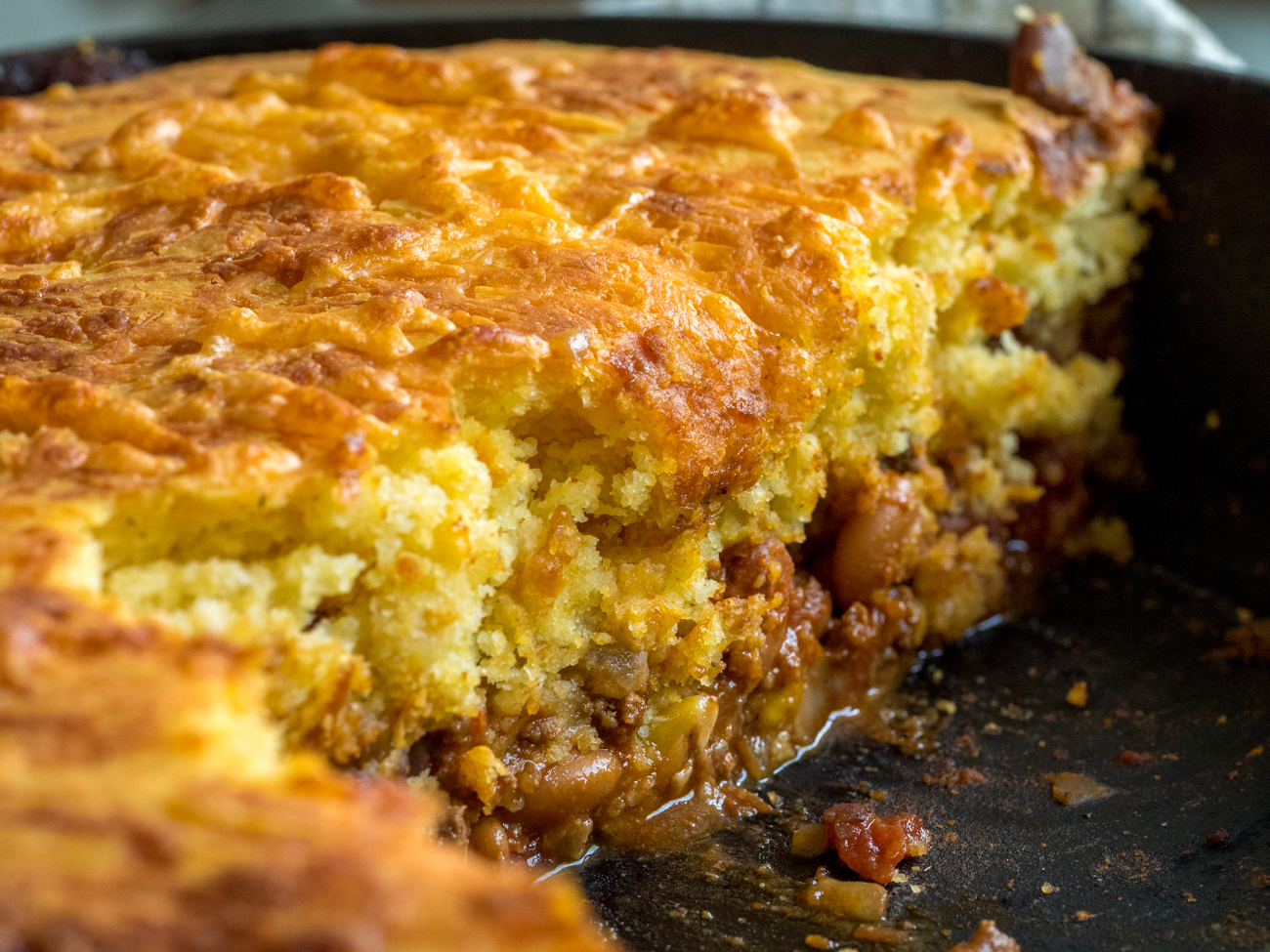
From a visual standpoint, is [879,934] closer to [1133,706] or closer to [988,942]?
[988,942]

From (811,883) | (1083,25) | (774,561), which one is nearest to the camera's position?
(811,883)

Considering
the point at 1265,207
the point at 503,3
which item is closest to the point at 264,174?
the point at 1265,207

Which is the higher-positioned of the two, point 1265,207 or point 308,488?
point 1265,207

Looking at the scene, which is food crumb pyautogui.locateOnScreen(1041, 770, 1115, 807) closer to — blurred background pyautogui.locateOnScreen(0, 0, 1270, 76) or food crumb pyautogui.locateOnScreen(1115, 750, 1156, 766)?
food crumb pyautogui.locateOnScreen(1115, 750, 1156, 766)

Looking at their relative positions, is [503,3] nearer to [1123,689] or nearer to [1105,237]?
[1105,237]

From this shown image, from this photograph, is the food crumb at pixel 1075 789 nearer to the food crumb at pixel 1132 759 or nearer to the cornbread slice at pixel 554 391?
the food crumb at pixel 1132 759

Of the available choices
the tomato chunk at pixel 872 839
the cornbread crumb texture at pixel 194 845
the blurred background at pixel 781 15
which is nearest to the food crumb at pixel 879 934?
the tomato chunk at pixel 872 839
